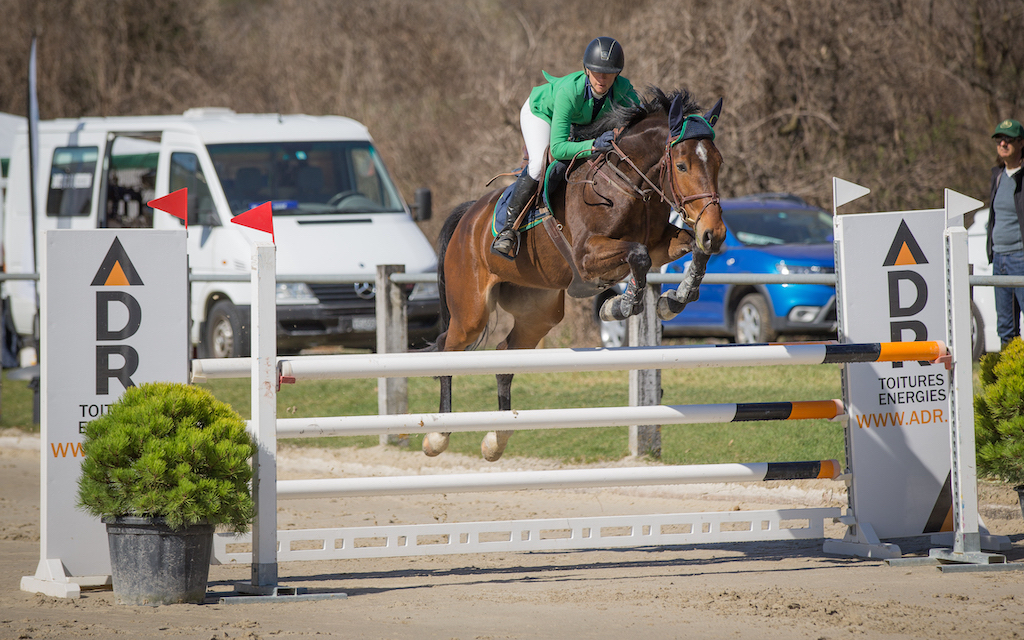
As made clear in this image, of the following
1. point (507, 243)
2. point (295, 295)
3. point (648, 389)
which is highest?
point (295, 295)

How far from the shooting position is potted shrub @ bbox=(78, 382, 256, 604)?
411 centimetres

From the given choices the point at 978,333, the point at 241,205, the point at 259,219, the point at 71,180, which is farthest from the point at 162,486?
Answer: the point at 71,180

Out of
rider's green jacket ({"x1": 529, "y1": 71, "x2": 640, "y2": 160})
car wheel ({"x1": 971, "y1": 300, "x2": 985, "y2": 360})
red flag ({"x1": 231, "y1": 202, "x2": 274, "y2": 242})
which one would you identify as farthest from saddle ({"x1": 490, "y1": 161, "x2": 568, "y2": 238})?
car wheel ({"x1": 971, "y1": 300, "x2": 985, "y2": 360})

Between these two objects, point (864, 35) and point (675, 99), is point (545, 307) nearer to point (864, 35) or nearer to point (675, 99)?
point (675, 99)

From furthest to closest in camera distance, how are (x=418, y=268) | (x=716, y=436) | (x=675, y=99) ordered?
(x=418, y=268) < (x=716, y=436) < (x=675, y=99)

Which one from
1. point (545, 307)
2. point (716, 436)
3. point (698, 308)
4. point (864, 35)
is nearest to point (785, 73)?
point (864, 35)

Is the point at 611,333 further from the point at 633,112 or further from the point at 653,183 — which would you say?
the point at 653,183

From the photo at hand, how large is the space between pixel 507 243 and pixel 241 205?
6.02 metres

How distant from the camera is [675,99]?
5.08 meters

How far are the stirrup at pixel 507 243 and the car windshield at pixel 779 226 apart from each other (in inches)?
262

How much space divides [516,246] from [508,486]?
4.97 feet

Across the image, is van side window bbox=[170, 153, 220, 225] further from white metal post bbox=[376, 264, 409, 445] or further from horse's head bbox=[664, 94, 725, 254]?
horse's head bbox=[664, 94, 725, 254]

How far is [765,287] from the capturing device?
11.1m

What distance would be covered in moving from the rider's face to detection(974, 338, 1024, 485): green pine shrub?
7.61 feet
